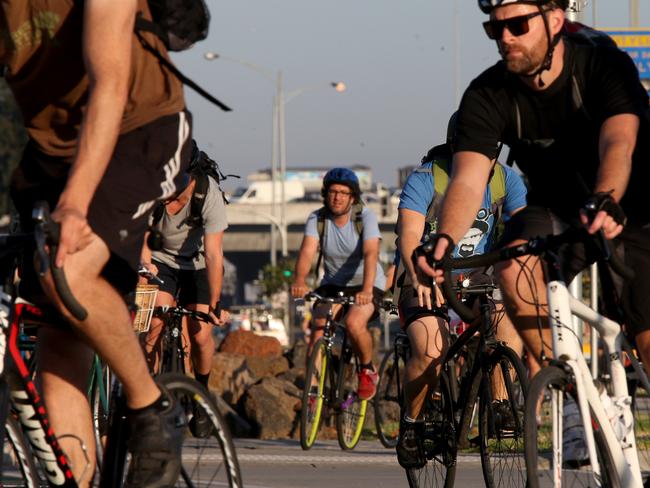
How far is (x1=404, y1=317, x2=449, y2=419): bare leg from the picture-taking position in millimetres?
7688

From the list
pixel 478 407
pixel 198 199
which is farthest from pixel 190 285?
pixel 478 407

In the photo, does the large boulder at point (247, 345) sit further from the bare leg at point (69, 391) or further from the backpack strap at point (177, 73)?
the backpack strap at point (177, 73)

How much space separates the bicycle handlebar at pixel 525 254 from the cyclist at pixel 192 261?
3.89 metres

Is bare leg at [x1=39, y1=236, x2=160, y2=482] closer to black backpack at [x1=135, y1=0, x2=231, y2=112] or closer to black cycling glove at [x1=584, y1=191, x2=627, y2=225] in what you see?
black backpack at [x1=135, y1=0, x2=231, y2=112]

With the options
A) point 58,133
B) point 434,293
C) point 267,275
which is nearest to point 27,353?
point 434,293

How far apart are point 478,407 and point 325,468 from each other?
3.04 m

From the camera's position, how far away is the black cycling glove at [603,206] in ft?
16.5

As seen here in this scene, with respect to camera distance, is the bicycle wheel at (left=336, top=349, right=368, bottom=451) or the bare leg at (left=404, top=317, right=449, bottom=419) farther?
the bicycle wheel at (left=336, top=349, right=368, bottom=451)

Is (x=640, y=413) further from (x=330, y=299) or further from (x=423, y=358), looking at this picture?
(x=330, y=299)

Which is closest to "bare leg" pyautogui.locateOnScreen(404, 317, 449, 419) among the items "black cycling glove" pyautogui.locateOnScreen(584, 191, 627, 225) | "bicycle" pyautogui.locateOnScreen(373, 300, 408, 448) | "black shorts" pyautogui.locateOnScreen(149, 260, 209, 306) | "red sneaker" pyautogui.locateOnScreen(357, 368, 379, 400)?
"bicycle" pyautogui.locateOnScreen(373, 300, 408, 448)

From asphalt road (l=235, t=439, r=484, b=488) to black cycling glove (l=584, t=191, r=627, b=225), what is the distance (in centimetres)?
368

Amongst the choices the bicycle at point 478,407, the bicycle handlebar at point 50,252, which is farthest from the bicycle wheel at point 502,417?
the bicycle handlebar at point 50,252

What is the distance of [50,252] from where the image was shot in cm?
418

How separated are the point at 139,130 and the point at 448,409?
3.37 metres
